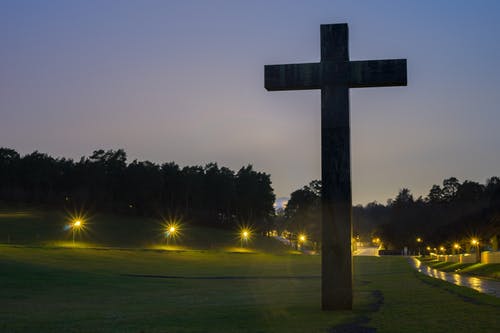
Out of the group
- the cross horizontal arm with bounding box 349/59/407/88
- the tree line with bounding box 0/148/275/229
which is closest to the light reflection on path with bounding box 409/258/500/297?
the cross horizontal arm with bounding box 349/59/407/88

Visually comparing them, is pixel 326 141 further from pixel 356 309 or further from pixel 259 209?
pixel 259 209

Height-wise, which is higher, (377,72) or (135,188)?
(135,188)

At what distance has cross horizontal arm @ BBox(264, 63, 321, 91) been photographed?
48.4 ft

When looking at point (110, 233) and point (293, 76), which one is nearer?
point (293, 76)

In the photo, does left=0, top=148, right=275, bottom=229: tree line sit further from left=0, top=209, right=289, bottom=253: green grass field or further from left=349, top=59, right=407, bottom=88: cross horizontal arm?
left=349, top=59, right=407, bottom=88: cross horizontal arm

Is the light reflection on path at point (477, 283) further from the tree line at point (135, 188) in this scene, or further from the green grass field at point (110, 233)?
the tree line at point (135, 188)

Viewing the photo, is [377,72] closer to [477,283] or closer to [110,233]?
Result: [477,283]

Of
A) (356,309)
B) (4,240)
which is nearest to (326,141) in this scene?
(356,309)

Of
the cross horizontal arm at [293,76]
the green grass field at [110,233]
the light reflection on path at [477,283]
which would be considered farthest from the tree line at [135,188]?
the cross horizontal arm at [293,76]

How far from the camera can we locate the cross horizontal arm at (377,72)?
1458 centimetres

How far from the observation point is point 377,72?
1462 centimetres

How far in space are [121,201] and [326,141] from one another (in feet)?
433

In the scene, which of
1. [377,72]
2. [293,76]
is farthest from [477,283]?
[293,76]

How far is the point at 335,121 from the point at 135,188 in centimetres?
12881
